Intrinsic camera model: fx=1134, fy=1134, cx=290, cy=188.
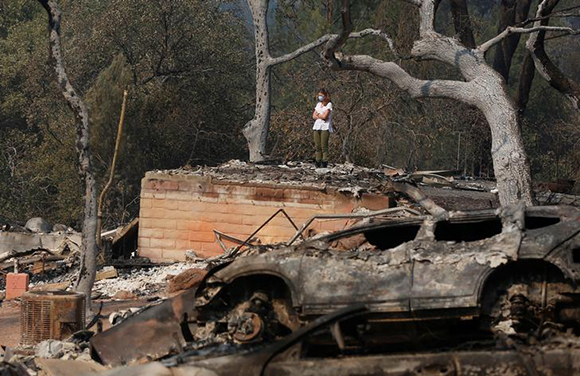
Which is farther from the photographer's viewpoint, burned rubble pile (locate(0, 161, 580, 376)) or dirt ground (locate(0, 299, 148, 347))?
dirt ground (locate(0, 299, 148, 347))

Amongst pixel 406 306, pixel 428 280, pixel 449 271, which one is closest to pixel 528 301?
pixel 449 271

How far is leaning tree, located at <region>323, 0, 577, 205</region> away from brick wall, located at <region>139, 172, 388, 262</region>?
2.28 metres

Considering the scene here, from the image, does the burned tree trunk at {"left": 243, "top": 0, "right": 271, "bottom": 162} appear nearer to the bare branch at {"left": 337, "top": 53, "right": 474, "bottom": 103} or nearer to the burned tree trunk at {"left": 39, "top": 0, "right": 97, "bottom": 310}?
the bare branch at {"left": 337, "top": 53, "right": 474, "bottom": 103}

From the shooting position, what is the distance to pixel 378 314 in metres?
9.38

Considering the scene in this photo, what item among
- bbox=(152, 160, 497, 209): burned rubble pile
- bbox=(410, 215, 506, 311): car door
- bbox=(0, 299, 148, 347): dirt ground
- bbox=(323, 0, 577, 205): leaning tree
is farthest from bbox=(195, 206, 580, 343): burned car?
bbox=(152, 160, 497, 209): burned rubble pile

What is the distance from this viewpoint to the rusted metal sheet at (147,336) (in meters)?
10.5

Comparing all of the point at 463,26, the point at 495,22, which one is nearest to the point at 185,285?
the point at 463,26

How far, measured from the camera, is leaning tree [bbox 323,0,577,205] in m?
17.5

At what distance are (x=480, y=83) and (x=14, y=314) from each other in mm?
8098

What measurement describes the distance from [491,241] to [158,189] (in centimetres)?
1254

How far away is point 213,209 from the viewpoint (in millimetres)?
21016

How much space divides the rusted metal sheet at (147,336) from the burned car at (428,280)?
0.65m

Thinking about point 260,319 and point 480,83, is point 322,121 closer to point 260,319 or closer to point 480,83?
point 480,83

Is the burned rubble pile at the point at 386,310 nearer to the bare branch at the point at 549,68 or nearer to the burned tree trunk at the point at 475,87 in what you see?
the burned tree trunk at the point at 475,87
